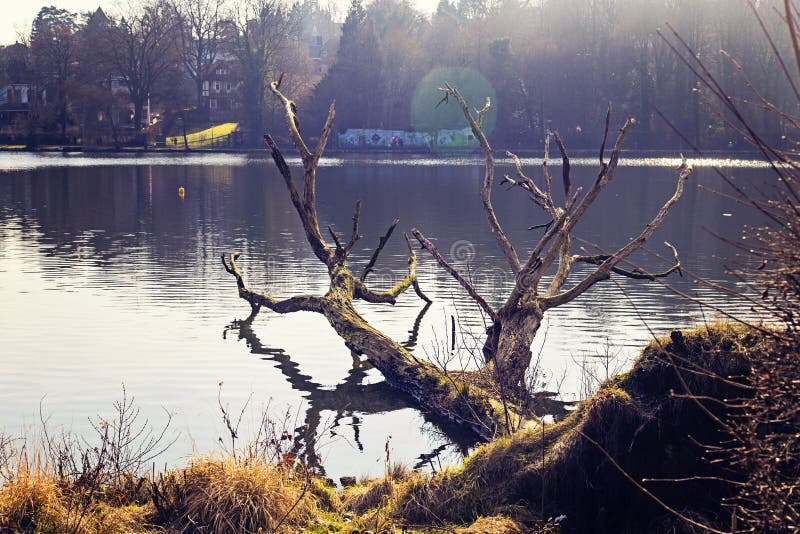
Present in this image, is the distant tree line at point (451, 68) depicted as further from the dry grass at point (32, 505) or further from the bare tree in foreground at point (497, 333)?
the dry grass at point (32, 505)

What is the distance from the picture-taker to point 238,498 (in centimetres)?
782

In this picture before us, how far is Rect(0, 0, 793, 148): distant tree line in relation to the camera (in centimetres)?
8838

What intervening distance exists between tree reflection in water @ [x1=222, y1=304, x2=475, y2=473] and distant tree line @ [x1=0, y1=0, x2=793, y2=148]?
7184 cm

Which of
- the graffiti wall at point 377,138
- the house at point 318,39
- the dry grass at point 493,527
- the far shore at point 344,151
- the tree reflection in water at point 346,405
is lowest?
the tree reflection in water at point 346,405

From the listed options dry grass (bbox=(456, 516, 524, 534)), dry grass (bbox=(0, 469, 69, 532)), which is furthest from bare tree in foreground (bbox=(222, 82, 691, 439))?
dry grass (bbox=(0, 469, 69, 532))

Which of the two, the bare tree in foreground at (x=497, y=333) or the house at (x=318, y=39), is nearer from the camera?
the bare tree in foreground at (x=497, y=333)

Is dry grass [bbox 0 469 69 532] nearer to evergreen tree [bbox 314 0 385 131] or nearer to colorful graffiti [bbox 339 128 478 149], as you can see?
evergreen tree [bbox 314 0 385 131]

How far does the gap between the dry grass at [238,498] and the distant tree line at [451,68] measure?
79.8 metres

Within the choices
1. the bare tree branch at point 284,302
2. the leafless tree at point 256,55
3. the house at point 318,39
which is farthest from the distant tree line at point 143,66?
the bare tree branch at point 284,302

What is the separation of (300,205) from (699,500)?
1177cm

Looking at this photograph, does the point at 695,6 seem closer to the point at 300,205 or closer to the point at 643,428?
the point at 300,205

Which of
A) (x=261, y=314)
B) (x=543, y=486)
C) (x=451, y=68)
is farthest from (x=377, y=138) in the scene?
(x=543, y=486)

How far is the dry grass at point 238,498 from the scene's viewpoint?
776 cm

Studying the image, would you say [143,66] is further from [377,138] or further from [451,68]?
[451,68]
